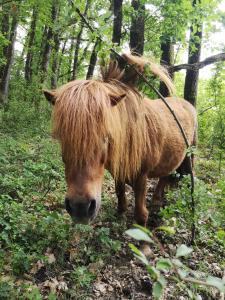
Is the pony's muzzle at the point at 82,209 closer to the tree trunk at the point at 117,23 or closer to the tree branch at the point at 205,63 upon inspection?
the tree branch at the point at 205,63

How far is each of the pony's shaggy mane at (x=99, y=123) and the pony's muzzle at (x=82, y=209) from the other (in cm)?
34

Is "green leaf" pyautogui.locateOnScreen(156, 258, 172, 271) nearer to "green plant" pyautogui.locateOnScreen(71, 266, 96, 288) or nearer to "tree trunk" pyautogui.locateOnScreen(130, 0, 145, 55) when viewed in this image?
"green plant" pyautogui.locateOnScreen(71, 266, 96, 288)

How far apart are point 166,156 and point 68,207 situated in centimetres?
261

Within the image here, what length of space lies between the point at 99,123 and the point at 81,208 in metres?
0.78

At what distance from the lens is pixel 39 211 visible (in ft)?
14.2

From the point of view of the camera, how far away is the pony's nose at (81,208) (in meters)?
2.80

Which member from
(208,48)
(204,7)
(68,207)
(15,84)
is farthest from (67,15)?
(15,84)

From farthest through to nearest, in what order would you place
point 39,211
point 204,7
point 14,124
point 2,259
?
point 14,124 → point 204,7 → point 39,211 → point 2,259

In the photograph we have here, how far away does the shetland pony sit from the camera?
2941 mm

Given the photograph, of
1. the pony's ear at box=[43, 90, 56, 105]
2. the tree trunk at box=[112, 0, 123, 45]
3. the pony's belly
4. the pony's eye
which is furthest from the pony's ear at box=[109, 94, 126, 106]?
the tree trunk at box=[112, 0, 123, 45]

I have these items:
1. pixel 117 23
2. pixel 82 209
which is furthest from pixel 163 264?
pixel 117 23

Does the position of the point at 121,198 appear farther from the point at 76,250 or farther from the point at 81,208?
the point at 81,208

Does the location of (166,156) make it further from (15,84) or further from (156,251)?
(15,84)

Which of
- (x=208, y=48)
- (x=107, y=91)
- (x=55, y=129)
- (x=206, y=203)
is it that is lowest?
(x=206, y=203)
